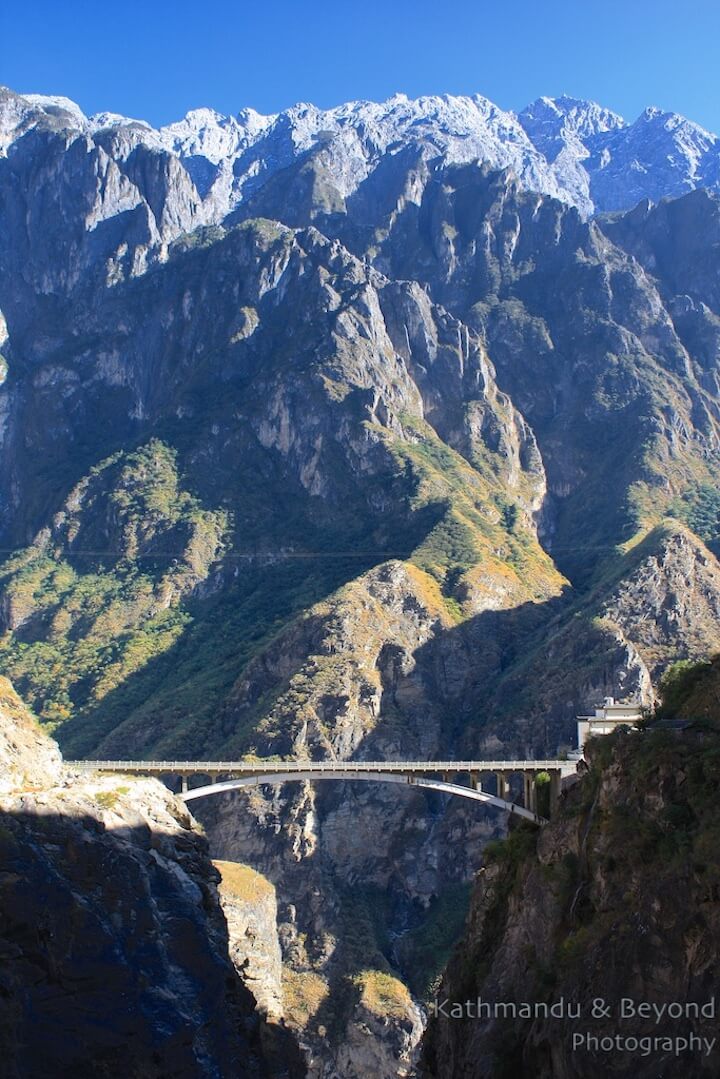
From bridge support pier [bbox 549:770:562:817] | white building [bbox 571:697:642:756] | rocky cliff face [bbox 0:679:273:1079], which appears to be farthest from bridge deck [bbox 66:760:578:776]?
rocky cliff face [bbox 0:679:273:1079]

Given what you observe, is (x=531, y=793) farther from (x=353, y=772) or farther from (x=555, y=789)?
(x=353, y=772)

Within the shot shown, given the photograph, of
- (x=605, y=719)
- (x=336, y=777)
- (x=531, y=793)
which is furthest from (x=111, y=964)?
(x=336, y=777)

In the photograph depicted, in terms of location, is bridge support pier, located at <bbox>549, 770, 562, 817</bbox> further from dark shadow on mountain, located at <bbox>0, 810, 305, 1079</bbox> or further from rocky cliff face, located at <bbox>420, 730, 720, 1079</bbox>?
dark shadow on mountain, located at <bbox>0, 810, 305, 1079</bbox>

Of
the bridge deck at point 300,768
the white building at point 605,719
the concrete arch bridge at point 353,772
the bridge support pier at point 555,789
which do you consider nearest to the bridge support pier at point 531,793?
the concrete arch bridge at point 353,772

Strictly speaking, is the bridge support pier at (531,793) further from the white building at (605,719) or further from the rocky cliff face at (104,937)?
the rocky cliff face at (104,937)

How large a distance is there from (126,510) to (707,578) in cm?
8099

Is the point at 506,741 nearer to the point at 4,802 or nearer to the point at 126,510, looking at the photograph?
the point at 126,510

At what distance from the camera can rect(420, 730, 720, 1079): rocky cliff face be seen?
42.6 meters

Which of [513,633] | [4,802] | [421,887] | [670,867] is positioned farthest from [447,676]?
[670,867]

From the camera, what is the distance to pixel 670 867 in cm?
4638

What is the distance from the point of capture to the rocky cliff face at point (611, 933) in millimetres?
42594

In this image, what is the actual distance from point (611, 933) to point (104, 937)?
2528cm

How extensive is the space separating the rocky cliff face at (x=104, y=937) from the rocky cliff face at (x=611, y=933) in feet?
40.4

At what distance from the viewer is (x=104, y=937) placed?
6097 cm
